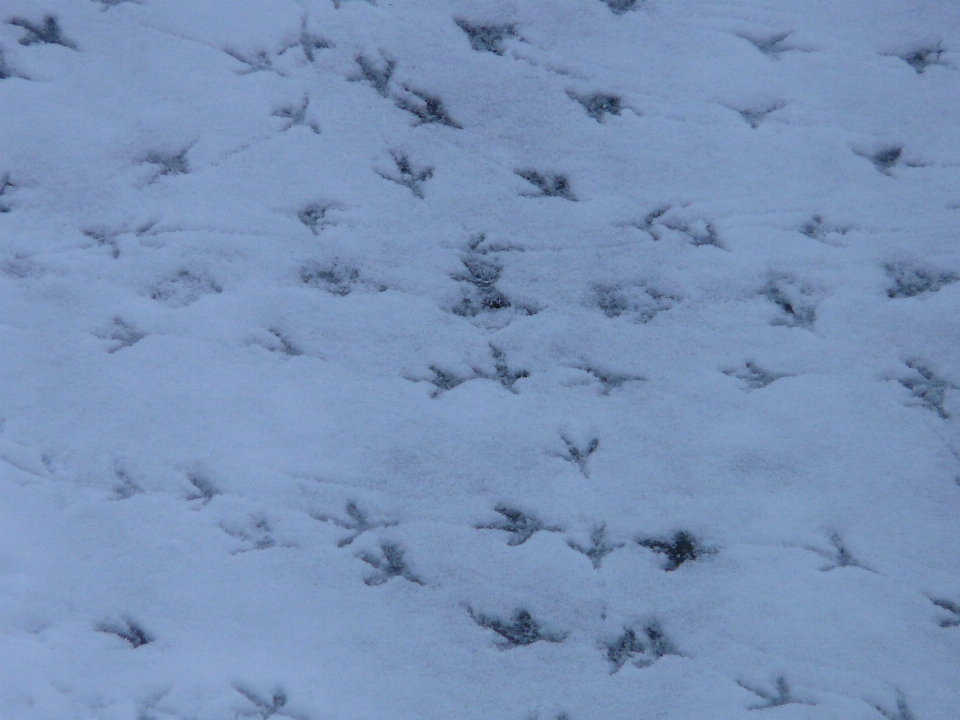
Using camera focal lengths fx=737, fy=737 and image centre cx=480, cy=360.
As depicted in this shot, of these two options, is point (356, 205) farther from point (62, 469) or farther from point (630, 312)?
point (62, 469)

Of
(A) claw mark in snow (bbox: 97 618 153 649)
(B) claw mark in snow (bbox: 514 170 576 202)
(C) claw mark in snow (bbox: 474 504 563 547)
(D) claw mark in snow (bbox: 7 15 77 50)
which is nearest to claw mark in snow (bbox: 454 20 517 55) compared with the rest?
(B) claw mark in snow (bbox: 514 170 576 202)

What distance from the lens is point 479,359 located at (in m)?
1.14

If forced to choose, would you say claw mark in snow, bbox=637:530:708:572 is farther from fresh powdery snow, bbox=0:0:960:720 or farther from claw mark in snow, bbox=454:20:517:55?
claw mark in snow, bbox=454:20:517:55

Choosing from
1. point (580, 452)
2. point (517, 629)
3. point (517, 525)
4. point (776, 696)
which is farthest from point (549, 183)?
point (776, 696)

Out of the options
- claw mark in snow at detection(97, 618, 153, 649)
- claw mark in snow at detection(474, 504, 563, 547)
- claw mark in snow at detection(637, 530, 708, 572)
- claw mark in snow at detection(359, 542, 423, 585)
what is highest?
claw mark in snow at detection(637, 530, 708, 572)

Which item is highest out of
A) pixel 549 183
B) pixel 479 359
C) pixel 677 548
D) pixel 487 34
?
pixel 487 34

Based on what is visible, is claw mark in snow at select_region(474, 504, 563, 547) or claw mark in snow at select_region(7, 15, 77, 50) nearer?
claw mark in snow at select_region(474, 504, 563, 547)

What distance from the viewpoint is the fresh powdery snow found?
3.35 feet

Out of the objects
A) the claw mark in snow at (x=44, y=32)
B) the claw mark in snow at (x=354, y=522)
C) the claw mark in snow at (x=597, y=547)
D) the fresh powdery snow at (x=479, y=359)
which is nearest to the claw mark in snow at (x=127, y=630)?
the fresh powdery snow at (x=479, y=359)

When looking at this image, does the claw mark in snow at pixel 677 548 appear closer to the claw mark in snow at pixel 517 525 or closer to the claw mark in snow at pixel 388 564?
the claw mark in snow at pixel 517 525

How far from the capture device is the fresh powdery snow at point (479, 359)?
40.2 inches

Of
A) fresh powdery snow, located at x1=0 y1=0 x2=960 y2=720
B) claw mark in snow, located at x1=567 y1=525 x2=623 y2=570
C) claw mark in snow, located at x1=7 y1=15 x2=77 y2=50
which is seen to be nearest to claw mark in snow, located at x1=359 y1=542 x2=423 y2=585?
fresh powdery snow, located at x1=0 y1=0 x2=960 y2=720

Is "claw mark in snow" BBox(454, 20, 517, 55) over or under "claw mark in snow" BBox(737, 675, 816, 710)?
over

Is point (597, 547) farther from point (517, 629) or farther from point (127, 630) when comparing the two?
point (127, 630)
